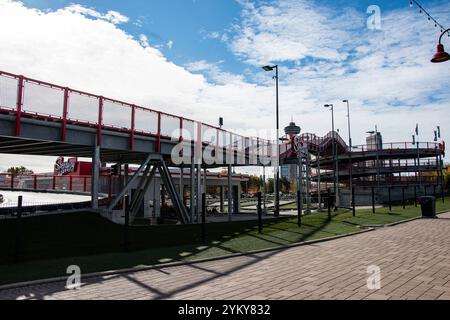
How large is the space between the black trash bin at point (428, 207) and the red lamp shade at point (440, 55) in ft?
42.5

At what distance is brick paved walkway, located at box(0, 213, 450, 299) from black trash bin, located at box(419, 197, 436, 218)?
38.7 feet

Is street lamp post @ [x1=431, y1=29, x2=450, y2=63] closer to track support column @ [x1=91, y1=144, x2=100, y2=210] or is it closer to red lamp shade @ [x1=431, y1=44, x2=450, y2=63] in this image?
red lamp shade @ [x1=431, y1=44, x2=450, y2=63]

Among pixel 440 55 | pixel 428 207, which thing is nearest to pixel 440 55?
pixel 440 55

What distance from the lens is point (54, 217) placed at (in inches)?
601

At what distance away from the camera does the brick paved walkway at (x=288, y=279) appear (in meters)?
6.01

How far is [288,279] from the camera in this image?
7039 millimetres

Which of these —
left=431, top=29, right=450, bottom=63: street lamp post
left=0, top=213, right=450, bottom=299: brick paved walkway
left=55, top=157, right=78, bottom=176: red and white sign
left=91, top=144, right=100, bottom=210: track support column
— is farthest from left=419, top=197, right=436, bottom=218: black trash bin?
left=55, top=157, right=78, bottom=176: red and white sign

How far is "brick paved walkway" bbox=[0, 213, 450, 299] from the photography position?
6008 mm

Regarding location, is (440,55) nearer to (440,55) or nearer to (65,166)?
(440,55)

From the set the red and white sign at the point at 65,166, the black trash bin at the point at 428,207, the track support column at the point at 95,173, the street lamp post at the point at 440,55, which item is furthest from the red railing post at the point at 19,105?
the red and white sign at the point at 65,166

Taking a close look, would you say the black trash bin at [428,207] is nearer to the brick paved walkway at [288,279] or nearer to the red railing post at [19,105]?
the brick paved walkway at [288,279]

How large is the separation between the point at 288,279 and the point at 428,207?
17710mm
